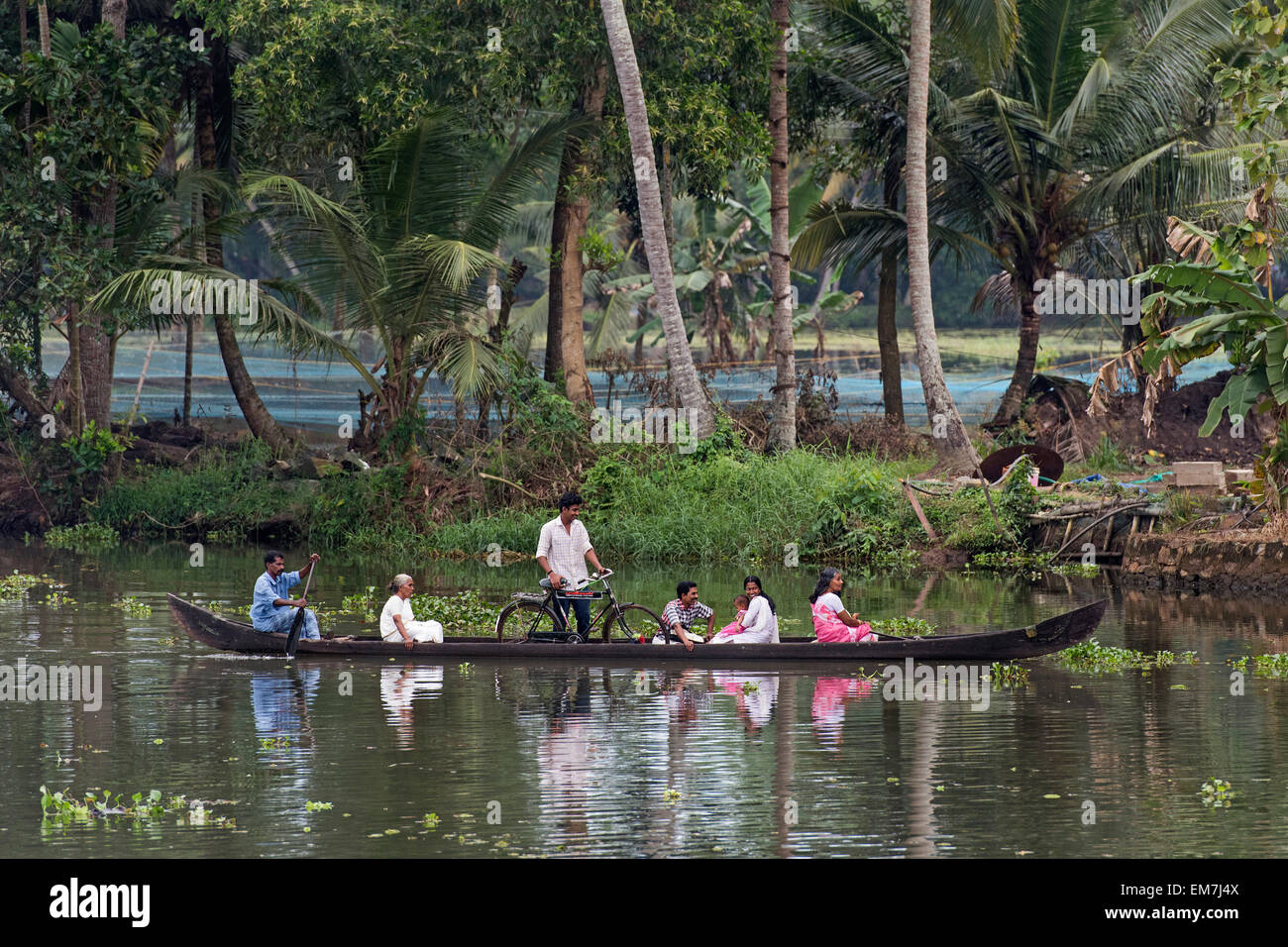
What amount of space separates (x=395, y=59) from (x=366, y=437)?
6845mm

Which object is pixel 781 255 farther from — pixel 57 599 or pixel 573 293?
pixel 57 599

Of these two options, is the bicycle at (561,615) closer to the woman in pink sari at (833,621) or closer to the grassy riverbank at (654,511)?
the woman in pink sari at (833,621)

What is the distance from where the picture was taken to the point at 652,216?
2598cm

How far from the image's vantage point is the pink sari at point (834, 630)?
1540cm

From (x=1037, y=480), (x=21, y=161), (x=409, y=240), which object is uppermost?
(x=21, y=161)

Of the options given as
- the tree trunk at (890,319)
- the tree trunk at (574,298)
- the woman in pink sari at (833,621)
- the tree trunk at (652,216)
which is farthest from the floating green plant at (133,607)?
the tree trunk at (890,319)

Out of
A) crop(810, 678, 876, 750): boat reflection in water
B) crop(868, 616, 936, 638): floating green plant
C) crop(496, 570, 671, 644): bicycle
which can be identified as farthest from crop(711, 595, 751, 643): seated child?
crop(868, 616, 936, 638): floating green plant

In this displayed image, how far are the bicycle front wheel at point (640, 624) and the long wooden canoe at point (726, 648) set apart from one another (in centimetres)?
23

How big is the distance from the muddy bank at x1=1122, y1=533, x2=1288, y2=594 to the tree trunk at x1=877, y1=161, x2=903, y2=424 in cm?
1020

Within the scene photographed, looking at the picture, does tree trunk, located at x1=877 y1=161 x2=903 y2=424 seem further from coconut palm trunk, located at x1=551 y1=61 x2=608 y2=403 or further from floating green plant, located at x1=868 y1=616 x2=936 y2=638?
floating green plant, located at x1=868 y1=616 x2=936 y2=638

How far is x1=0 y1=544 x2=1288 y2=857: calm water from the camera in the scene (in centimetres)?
938

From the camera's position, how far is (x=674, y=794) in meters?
10.4
